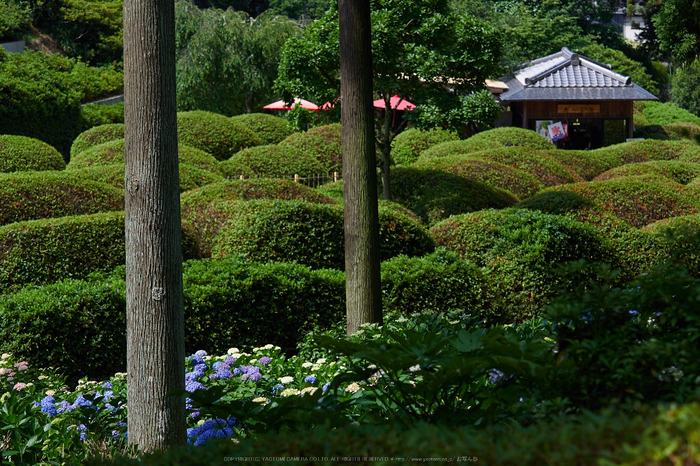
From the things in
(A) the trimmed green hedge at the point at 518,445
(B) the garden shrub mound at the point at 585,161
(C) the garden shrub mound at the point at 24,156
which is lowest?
(A) the trimmed green hedge at the point at 518,445

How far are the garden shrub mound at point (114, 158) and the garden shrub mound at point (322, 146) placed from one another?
12.2 feet

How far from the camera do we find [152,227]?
3104 mm

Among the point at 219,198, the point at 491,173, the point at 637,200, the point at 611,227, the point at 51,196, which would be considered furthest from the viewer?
the point at 491,173

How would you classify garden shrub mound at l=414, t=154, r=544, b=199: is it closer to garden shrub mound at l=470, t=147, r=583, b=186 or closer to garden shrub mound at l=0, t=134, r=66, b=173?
garden shrub mound at l=470, t=147, r=583, b=186

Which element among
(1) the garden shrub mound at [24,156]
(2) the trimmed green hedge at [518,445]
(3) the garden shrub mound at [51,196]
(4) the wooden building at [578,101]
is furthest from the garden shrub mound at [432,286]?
(4) the wooden building at [578,101]

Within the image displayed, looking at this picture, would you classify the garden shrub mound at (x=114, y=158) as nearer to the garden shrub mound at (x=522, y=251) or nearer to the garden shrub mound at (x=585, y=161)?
the garden shrub mound at (x=522, y=251)

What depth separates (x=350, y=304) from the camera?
4.91 metres

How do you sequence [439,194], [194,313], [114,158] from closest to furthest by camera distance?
[194,313] → [439,194] → [114,158]

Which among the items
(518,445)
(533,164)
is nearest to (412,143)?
(533,164)

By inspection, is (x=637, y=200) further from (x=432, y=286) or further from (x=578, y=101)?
(x=578, y=101)

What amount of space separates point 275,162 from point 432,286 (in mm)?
9484

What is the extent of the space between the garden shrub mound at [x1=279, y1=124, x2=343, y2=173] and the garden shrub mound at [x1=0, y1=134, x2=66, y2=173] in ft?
18.2

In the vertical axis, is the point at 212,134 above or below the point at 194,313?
above

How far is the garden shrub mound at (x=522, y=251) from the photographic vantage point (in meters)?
6.92
